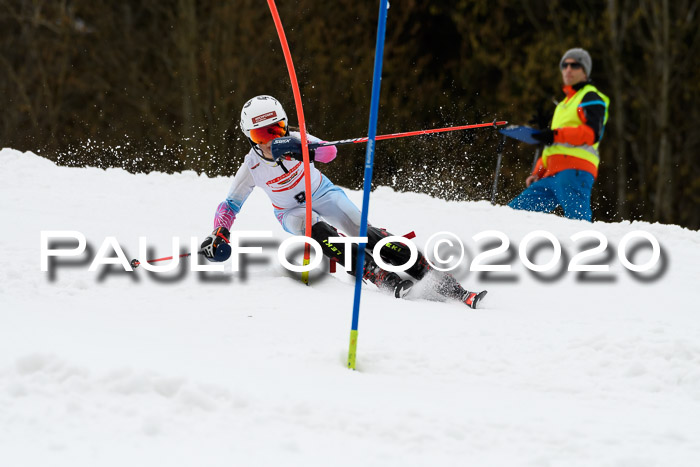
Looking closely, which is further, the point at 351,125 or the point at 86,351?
the point at 351,125

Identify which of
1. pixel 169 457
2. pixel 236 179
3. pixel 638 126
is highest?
pixel 638 126

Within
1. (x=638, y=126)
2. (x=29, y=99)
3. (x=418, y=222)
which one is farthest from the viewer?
(x=29, y=99)

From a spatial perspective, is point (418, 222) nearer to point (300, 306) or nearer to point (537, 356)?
point (300, 306)

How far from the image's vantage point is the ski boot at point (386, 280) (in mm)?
5055

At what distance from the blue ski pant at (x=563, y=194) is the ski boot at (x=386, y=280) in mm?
2585

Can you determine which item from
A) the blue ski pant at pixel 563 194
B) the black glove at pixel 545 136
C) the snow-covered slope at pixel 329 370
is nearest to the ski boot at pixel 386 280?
the snow-covered slope at pixel 329 370

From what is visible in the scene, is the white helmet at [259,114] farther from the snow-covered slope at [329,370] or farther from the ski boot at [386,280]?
the ski boot at [386,280]

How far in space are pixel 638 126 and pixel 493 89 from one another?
322cm

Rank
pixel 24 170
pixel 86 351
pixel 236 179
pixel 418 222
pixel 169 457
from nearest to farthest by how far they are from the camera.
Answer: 1. pixel 169 457
2. pixel 86 351
3. pixel 236 179
4. pixel 418 222
5. pixel 24 170

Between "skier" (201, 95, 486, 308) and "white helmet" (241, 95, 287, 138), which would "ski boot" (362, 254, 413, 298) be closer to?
"skier" (201, 95, 486, 308)

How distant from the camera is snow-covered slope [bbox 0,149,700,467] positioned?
252cm

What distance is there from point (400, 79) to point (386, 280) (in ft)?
41.2

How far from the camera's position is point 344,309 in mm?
4379

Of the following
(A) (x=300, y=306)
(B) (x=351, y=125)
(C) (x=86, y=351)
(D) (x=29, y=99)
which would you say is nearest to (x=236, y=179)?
(A) (x=300, y=306)
